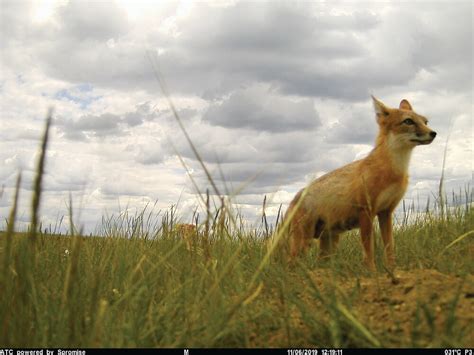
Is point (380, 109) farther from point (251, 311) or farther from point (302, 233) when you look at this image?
point (251, 311)

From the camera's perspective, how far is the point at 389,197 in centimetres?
654

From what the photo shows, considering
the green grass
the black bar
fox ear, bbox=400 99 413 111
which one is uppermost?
fox ear, bbox=400 99 413 111

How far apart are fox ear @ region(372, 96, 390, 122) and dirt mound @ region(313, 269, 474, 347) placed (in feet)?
11.1

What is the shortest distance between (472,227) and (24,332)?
494cm

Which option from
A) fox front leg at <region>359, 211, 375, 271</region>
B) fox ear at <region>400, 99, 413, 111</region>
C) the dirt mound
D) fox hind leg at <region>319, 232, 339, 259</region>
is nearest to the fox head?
fox ear at <region>400, 99, 413, 111</region>

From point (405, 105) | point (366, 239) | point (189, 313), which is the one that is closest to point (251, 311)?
point (189, 313)

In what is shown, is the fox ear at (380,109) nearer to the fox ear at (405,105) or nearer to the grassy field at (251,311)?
the fox ear at (405,105)

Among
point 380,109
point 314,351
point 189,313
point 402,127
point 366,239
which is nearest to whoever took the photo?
point 314,351

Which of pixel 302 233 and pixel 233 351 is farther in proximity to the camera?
pixel 302 233

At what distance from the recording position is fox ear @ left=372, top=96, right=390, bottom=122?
7.04 meters

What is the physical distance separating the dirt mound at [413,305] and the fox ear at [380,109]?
11.1 ft

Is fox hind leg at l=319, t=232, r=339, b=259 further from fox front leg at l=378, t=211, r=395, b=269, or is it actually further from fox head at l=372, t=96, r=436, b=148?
fox head at l=372, t=96, r=436, b=148

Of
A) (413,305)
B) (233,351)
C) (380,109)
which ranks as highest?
(380,109)

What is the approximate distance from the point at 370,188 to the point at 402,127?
104 cm
